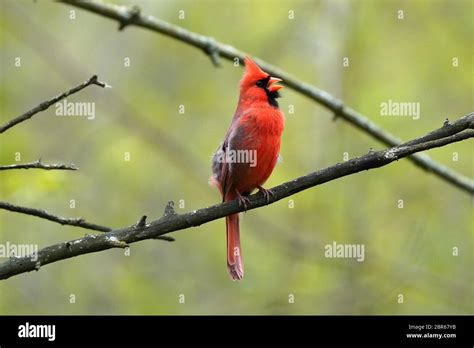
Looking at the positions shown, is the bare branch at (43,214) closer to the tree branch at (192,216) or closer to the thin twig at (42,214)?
the thin twig at (42,214)

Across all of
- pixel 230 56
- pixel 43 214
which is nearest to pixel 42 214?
pixel 43 214

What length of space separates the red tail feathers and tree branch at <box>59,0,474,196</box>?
1.09 meters

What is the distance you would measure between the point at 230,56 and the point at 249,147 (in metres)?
0.78

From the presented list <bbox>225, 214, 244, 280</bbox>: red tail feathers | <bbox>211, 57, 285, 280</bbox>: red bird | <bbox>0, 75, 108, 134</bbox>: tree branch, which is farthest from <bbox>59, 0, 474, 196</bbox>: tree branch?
<bbox>0, 75, 108, 134</bbox>: tree branch

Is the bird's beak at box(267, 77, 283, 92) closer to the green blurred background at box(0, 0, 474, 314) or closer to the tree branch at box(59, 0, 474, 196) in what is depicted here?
the tree branch at box(59, 0, 474, 196)

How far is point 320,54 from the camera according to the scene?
8578 mm

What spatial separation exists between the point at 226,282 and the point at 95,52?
3433 mm

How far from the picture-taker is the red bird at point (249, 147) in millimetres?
5250

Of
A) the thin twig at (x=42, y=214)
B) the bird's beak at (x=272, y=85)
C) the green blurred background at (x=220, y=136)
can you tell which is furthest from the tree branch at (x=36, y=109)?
the green blurred background at (x=220, y=136)

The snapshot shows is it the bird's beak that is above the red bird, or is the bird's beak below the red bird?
above

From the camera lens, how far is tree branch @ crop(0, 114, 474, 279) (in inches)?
128

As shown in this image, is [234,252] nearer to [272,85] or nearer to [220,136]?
[272,85]

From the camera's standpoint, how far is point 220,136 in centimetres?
984

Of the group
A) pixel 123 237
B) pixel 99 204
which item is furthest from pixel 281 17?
pixel 123 237
